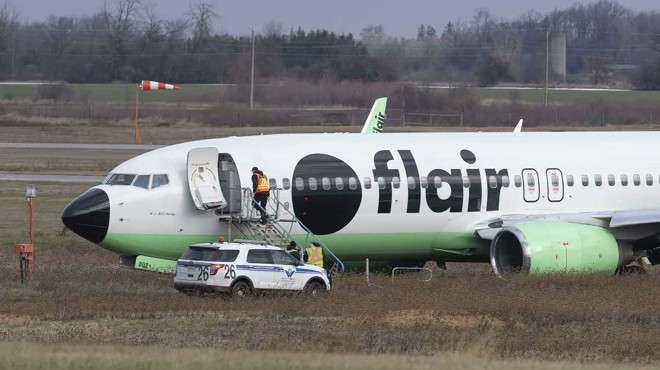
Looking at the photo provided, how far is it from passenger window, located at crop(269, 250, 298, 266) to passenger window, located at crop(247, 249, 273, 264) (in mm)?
98

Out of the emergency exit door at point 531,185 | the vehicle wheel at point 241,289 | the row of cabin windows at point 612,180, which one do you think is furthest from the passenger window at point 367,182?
the row of cabin windows at point 612,180

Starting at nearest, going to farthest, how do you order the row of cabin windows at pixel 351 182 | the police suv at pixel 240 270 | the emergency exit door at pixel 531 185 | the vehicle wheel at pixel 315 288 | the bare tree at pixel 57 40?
the police suv at pixel 240 270 < the vehicle wheel at pixel 315 288 < the row of cabin windows at pixel 351 182 < the emergency exit door at pixel 531 185 < the bare tree at pixel 57 40

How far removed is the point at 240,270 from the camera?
2962 cm

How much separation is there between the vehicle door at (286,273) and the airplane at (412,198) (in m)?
2.80

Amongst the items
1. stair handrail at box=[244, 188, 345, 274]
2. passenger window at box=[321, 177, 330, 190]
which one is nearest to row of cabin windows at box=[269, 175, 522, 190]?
passenger window at box=[321, 177, 330, 190]

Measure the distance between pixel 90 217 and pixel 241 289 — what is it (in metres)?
4.44

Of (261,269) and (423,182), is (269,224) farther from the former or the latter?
(423,182)

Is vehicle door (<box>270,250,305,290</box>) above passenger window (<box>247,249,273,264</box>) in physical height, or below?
below

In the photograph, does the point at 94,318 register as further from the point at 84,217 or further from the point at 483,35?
the point at 483,35

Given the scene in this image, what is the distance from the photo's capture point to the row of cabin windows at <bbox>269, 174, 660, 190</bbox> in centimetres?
3341

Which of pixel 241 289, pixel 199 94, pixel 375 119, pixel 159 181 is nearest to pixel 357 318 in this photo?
pixel 241 289

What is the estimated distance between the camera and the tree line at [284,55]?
325 feet

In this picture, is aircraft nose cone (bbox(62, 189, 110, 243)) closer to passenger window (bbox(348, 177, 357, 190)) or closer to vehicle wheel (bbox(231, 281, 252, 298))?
vehicle wheel (bbox(231, 281, 252, 298))

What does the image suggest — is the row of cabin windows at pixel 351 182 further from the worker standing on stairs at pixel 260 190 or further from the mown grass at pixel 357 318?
the mown grass at pixel 357 318
